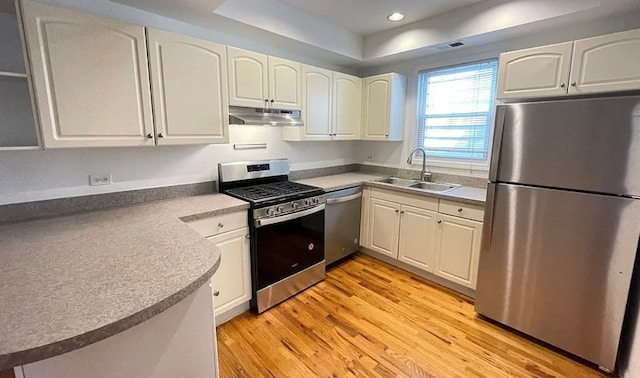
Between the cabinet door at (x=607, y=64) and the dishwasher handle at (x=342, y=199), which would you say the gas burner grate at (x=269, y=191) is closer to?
the dishwasher handle at (x=342, y=199)

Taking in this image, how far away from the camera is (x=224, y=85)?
2189mm

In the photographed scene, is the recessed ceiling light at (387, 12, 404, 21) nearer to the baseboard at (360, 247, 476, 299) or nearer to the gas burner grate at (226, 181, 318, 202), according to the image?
the gas burner grate at (226, 181, 318, 202)

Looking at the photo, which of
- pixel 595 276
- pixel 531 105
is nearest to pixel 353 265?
pixel 595 276

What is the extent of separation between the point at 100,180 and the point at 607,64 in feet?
11.0

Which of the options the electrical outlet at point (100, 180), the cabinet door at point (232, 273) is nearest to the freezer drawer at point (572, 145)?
the cabinet door at point (232, 273)

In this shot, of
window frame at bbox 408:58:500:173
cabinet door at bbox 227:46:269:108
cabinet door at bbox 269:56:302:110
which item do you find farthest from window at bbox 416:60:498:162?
cabinet door at bbox 227:46:269:108

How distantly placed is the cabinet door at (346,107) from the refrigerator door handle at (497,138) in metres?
1.62

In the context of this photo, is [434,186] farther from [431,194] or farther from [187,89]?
[187,89]

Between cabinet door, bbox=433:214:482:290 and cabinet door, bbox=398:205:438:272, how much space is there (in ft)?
0.22

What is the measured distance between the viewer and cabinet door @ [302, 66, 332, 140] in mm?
2836

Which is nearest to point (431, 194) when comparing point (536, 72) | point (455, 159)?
point (455, 159)

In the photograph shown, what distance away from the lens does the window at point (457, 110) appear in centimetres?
285

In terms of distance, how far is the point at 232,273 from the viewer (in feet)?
7.11

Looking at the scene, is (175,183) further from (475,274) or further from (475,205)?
(475,274)
